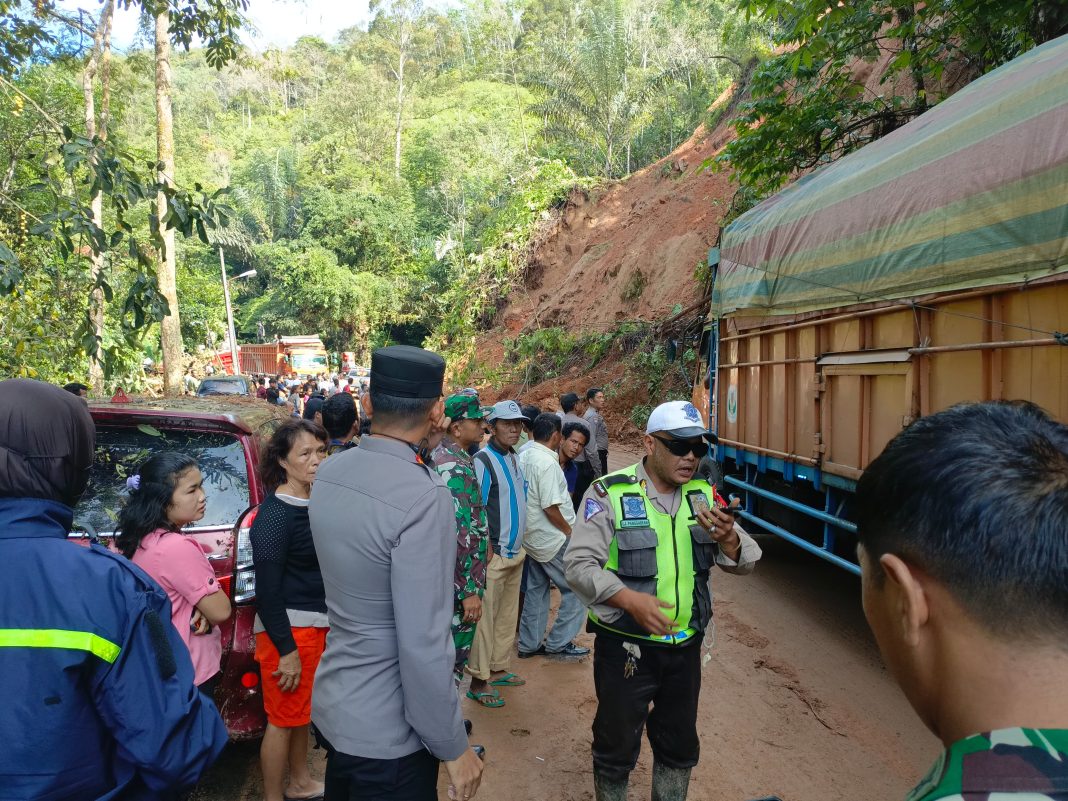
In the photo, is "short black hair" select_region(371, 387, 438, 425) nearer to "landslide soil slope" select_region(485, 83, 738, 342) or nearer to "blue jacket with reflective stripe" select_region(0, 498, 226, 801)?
"blue jacket with reflective stripe" select_region(0, 498, 226, 801)

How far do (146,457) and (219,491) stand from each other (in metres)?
0.46

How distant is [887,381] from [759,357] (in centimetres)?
207

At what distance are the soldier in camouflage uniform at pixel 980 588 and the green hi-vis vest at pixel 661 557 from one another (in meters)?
1.83

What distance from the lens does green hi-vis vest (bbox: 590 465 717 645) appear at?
9.36 ft

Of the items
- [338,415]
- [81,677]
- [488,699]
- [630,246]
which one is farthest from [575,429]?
[630,246]

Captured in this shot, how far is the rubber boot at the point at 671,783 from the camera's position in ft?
9.62

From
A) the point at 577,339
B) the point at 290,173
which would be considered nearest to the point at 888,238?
the point at 577,339

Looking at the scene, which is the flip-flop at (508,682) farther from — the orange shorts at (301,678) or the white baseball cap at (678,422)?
the white baseball cap at (678,422)

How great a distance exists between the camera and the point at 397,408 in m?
2.18

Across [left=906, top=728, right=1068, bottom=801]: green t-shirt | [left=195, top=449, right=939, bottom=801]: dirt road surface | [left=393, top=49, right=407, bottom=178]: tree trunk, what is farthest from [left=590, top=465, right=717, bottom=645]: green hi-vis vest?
[left=393, top=49, right=407, bottom=178]: tree trunk

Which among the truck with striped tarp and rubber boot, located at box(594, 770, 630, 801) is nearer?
rubber boot, located at box(594, 770, 630, 801)

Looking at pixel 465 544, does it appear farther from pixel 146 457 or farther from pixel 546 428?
pixel 546 428

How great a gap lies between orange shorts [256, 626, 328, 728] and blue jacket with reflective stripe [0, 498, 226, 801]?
61.2 inches

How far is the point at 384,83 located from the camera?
154 ft
